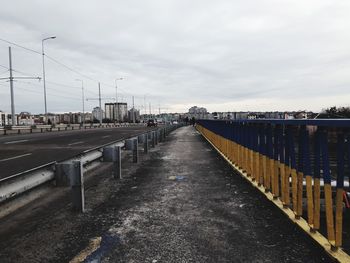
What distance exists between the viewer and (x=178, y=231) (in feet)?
16.9

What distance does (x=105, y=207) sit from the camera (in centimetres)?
664

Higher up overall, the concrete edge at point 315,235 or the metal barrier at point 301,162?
the metal barrier at point 301,162

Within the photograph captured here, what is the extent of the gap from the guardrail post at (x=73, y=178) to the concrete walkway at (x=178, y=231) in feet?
0.88

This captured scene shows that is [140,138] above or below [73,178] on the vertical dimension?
above

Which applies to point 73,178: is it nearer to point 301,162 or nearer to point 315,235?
point 301,162

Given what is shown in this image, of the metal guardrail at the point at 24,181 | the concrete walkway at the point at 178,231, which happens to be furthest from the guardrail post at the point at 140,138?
the metal guardrail at the point at 24,181

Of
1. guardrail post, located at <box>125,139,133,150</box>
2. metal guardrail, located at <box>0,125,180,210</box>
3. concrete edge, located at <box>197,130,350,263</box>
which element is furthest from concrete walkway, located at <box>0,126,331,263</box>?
guardrail post, located at <box>125,139,133,150</box>

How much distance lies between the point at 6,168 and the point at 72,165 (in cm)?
640

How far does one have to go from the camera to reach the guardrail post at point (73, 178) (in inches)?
227

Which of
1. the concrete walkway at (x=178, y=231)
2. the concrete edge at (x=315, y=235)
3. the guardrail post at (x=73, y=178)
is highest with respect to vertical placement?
the guardrail post at (x=73, y=178)

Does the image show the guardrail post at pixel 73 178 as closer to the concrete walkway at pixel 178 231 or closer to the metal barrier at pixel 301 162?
the concrete walkway at pixel 178 231

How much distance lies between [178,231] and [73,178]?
200 cm

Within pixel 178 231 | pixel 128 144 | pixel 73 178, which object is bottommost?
pixel 178 231

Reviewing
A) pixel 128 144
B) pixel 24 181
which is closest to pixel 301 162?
pixel 24 181
